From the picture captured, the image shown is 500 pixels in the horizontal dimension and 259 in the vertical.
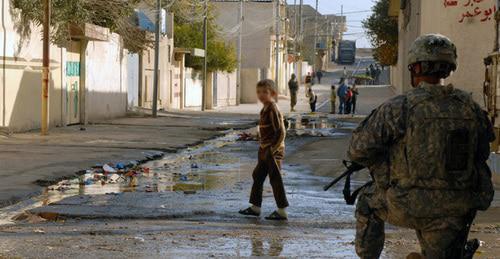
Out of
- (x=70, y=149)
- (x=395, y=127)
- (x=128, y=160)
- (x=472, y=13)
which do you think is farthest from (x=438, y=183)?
(x=472, y=13)

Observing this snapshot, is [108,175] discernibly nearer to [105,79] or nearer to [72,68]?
[72,68]

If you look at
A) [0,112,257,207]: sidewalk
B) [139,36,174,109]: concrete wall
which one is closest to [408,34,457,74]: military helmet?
[0,112,257,207]: sidewalk

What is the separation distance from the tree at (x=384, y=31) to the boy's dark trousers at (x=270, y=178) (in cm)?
4991

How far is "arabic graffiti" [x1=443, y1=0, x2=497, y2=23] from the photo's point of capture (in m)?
22.6

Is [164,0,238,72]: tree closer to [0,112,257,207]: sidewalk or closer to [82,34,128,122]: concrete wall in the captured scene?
[82,34,128,122]: concrete wall

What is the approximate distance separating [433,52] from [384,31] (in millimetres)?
58780

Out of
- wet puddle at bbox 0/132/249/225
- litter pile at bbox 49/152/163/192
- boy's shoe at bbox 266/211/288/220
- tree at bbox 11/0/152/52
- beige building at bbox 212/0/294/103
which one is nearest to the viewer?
boy's shoe at bbox 266/211/288/220

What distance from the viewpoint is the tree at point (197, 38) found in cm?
5859

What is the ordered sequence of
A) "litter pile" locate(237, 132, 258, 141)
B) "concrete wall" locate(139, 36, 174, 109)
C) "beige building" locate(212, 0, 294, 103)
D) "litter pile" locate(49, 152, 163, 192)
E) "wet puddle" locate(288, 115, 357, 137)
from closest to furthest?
"litter pile" locate(49, 152, 163, 192), "litter pile" locate(237, 132, 258, 141), "wet puddle" locate(288, 115, 357, 137), "concrete wall" locate(139, 36, 174, 109), "beige building" locate(212, 0, 294, 103)

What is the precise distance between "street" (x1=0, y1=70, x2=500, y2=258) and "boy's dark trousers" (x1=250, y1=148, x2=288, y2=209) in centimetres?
26

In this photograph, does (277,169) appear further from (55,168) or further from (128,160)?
(128,160)

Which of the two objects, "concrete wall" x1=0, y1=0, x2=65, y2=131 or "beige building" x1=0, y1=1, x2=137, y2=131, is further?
"beige building" x1=0, y1=1, x2=137, y2=131

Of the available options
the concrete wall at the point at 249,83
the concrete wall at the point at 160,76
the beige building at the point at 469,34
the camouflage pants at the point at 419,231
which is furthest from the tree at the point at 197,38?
the camouflage pants at the point at 419,231

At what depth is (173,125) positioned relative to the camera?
34.8 m
